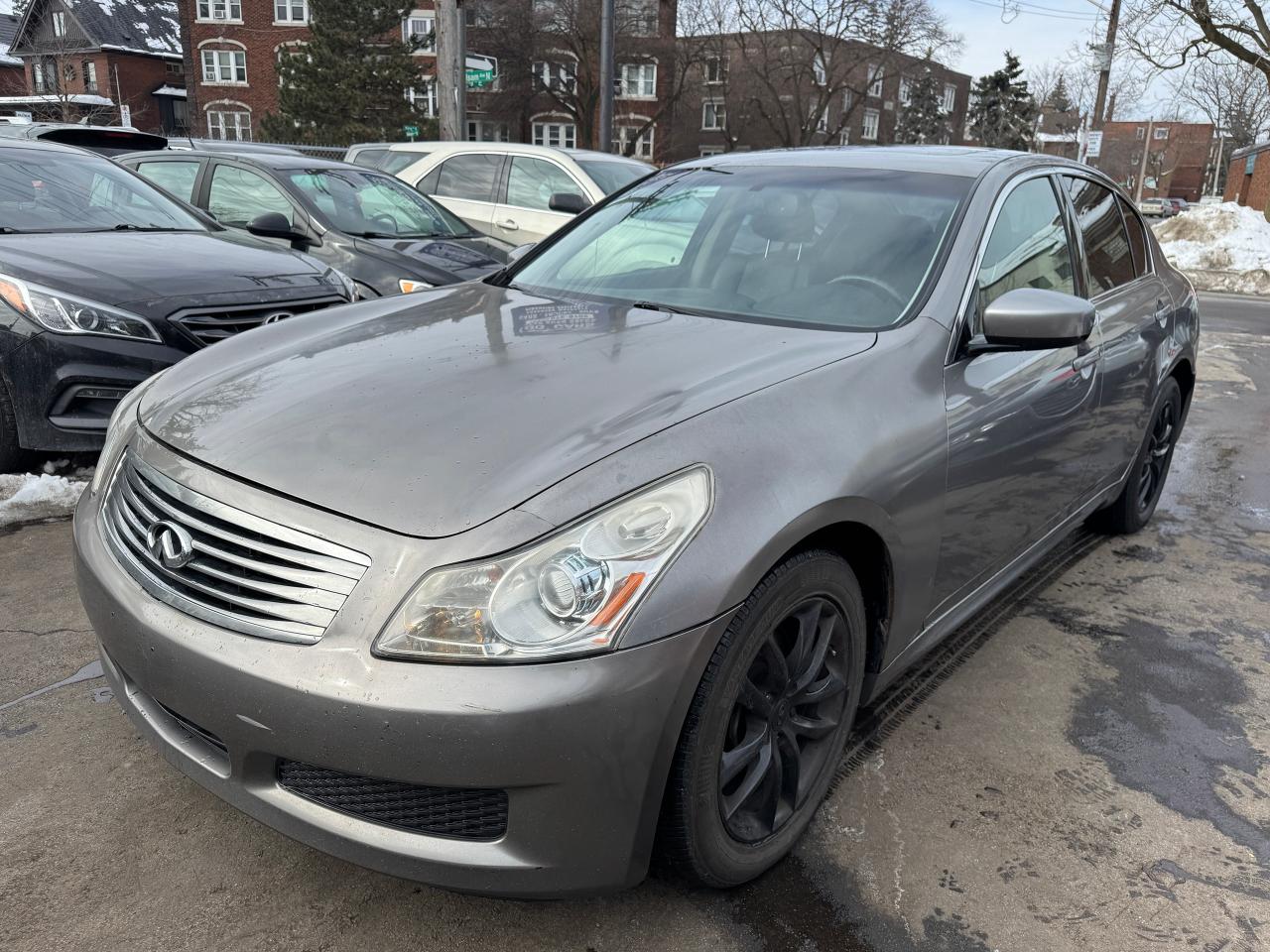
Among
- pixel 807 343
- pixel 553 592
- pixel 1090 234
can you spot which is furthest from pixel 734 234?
pixel 553 592

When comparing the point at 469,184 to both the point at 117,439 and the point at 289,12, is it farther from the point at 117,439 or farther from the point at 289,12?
the point at 289,12

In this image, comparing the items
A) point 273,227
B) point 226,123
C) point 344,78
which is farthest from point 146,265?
point 226,123

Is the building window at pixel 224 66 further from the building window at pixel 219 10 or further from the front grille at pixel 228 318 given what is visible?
the front grille at pixel 228 318

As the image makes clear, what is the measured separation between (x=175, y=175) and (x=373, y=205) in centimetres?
171

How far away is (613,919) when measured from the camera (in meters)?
2.01

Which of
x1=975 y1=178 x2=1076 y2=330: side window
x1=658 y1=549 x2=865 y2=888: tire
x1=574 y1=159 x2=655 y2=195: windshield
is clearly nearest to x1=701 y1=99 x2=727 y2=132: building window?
x1=574 y1=159 x2=655 y2=195: windshield

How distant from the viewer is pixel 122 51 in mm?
46812

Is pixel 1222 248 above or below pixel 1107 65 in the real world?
below

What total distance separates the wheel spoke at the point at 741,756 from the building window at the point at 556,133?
→ 48.6 metres

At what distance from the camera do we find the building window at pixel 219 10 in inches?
1743

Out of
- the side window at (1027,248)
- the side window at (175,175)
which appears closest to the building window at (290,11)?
the side window at (175,175)

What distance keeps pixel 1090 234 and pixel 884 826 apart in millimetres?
2473

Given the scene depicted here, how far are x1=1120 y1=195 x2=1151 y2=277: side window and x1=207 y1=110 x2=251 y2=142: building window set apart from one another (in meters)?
A: 48.9

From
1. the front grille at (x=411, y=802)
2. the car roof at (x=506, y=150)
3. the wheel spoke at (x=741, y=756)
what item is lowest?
the wheel spoke at (x=741, y=756)
